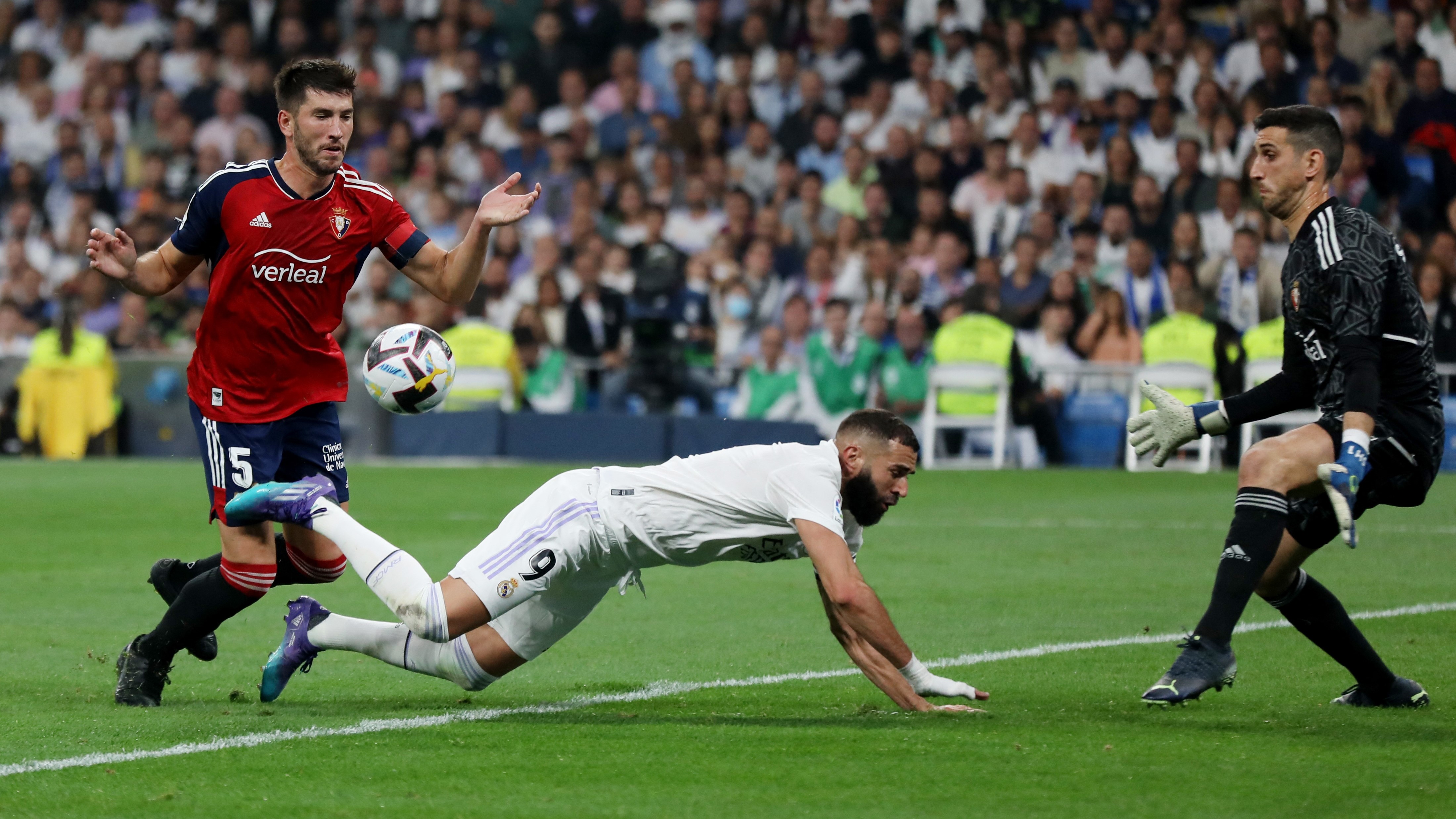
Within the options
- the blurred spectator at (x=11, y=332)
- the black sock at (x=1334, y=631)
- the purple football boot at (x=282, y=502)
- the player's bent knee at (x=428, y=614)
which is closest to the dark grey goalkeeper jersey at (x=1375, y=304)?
the black sock at (x=1334, y=631)

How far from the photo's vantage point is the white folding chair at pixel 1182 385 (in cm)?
1711

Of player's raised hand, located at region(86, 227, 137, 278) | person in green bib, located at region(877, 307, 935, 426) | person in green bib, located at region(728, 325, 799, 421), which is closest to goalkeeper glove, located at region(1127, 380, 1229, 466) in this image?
player's raised hand, located at region(86, 227, 137, 278)

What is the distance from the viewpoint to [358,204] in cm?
659

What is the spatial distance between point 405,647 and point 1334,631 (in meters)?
3.16

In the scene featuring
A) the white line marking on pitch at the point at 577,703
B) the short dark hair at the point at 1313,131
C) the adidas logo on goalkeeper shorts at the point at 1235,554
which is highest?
the short dark hair at the point at 1313,131

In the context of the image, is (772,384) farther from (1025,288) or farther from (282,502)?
(282,502)

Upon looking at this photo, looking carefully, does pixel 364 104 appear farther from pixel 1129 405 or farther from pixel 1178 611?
pixel 1178 611

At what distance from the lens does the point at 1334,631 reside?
6113 mm

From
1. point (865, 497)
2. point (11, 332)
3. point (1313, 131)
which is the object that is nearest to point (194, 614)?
point (865, 497)

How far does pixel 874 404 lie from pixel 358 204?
39.2 feet

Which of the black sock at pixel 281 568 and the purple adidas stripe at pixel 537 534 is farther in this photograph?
the black sock at pixel 281 568

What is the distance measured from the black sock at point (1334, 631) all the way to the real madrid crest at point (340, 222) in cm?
347

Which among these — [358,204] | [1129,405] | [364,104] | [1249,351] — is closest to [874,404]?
[1129,405]

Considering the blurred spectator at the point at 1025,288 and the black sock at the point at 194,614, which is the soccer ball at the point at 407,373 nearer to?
the black sock at the point at 194,614
